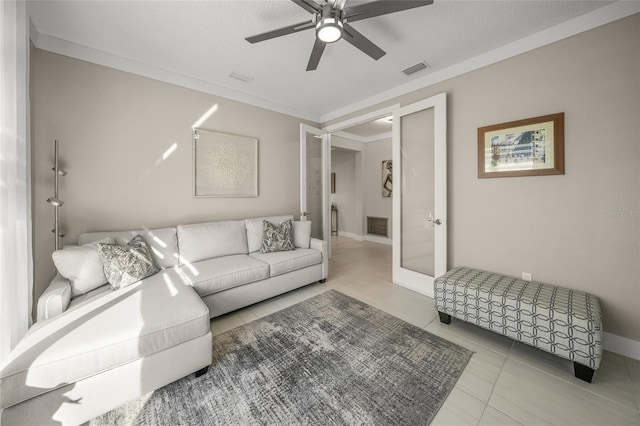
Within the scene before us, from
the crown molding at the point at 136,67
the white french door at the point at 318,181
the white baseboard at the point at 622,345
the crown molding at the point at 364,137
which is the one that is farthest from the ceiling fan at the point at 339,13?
the crown molding at the point at 364,137

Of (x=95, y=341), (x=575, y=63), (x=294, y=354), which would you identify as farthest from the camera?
(x=575, y=63)

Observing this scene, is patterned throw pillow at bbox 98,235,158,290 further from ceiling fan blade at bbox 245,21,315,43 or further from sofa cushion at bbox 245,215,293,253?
ceiling fan blade at bbox 245,21,315,43

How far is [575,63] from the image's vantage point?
206 cm

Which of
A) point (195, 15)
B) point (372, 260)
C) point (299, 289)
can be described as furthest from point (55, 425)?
point (372, 260)

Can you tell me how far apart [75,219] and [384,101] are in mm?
3991

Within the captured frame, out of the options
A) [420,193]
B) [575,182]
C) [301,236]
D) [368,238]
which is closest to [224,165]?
[301,236]

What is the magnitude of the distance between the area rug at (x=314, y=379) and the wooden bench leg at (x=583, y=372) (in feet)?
2.10

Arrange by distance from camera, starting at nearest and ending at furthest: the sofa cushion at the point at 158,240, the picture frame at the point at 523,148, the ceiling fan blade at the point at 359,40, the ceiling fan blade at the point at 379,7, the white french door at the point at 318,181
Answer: the ceiling fan blade at the point at 379,7, the ceiling fan blade at the point at 359,40, the picture frame at the point at 523,148, the sofa cushion at the point at 158,240, the white french door at the point at 318,181

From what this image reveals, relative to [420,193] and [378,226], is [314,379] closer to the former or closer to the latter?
[420,193]

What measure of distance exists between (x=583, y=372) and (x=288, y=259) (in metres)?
2.60

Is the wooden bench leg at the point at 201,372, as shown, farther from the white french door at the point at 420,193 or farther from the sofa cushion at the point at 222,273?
the white french door at the point at 420,193

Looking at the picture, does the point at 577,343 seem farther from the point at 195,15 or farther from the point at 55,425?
the point at 195,15

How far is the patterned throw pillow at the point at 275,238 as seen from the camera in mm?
3180

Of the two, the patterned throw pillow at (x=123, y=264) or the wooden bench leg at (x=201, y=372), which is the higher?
the patterned throw pillow at (x=123, y=264)
